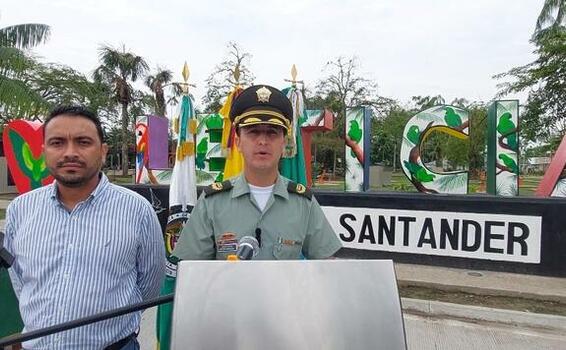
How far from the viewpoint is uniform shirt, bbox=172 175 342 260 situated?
66.9 inches

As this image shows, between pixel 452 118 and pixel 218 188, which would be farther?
pixel 452 118

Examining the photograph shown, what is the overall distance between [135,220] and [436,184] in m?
5.74

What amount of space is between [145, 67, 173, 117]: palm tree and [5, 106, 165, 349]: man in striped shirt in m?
32.6

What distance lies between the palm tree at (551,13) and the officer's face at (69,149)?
72.3ft

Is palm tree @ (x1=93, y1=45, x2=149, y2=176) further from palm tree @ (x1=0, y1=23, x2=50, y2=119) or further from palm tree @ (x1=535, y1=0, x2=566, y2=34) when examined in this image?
palm tree @ (x1=535, y1=0, x2=566, y2=34)

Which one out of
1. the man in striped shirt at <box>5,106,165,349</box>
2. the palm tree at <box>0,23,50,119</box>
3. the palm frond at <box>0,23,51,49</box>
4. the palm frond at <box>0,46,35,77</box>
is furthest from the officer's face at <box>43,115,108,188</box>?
the palm frond at <box>0,23,51,49</box>

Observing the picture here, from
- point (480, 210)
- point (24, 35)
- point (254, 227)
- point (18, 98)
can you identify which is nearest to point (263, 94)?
point (254, 227)

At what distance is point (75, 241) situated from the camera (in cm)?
160

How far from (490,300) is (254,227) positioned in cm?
425

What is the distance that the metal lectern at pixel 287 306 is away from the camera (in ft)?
3.47

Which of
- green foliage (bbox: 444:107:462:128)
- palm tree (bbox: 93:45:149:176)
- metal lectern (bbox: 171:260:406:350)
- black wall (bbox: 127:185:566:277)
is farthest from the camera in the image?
palm tree (bbox: 93:45:149:176)

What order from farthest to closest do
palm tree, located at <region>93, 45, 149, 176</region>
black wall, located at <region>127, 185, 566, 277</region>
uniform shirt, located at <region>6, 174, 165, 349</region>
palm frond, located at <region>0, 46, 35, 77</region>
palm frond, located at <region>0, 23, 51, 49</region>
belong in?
1. palm tree, located at <region>93, 45, 149, 176</region>
2. palm frond, located at <region>0, 23, 51, 49</region>
3. palm frond, located at <region>0, 46, 35, 77</region>
4. black wall, located at <region>127, 185, 566, 277</region>
5. uniform shirt, located at <region>6, 174, 165, 349</region>

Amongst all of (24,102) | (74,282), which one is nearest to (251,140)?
(74,282)

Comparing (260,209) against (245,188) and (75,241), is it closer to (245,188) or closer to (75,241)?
(245,188)
